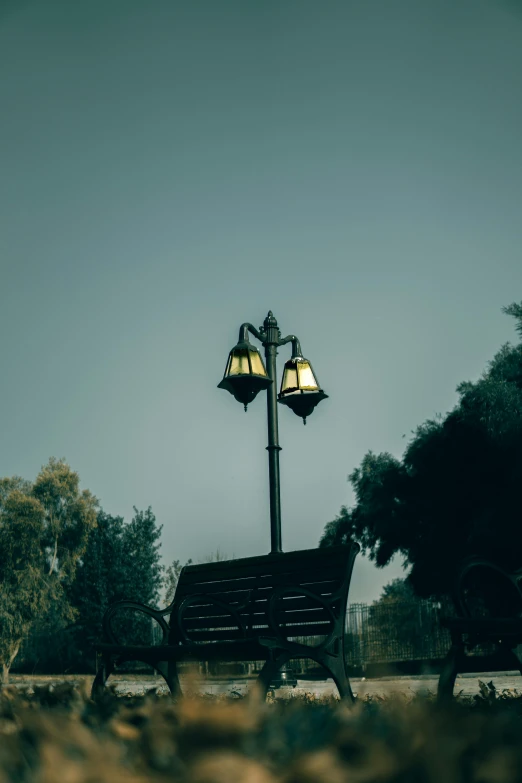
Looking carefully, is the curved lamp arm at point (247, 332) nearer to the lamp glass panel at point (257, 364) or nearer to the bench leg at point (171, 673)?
the lamp glass panel at point (257, 364)

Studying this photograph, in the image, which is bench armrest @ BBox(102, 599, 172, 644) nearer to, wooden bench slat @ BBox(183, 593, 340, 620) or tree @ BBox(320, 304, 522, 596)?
wooden bench slat @ BBox(183, 593, 340, 620)

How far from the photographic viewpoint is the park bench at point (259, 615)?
3807mm

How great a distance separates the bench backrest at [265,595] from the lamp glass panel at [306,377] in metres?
2.72

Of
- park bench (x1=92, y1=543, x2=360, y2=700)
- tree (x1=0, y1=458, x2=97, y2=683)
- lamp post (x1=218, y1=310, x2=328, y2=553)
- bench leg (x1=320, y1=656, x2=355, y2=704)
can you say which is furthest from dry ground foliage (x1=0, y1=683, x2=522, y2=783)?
tree (x1=0, y1=458, x2=97, y2=683)

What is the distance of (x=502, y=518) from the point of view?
73.7ft

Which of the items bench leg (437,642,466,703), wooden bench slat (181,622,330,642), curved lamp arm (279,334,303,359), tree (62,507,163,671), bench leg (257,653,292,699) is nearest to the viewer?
bench leg (257,653,292,699)

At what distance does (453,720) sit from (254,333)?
6599 mm

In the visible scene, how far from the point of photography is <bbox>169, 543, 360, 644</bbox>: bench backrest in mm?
4360

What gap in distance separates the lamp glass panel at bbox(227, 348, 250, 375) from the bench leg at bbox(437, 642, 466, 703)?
4.08 meters

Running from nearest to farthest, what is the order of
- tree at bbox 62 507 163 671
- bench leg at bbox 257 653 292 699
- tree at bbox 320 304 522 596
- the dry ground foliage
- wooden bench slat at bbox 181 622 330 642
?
the dry ground foliage < bench leg at bbox 257 653 292 699 < wooden bench slat at bbox 181 622 330 642 < tree at bbox 320 304 522 596 < tree at bbox 62 507 163 671

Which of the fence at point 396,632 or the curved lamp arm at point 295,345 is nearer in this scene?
the curved lamp arm at point 295,345

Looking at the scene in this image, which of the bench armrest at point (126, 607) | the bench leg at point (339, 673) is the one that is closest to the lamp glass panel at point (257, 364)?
the bench armrest at point (126, 607)

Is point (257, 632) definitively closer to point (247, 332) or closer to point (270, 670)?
point (270, 670)

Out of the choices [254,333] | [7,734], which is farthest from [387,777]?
[254,333]
